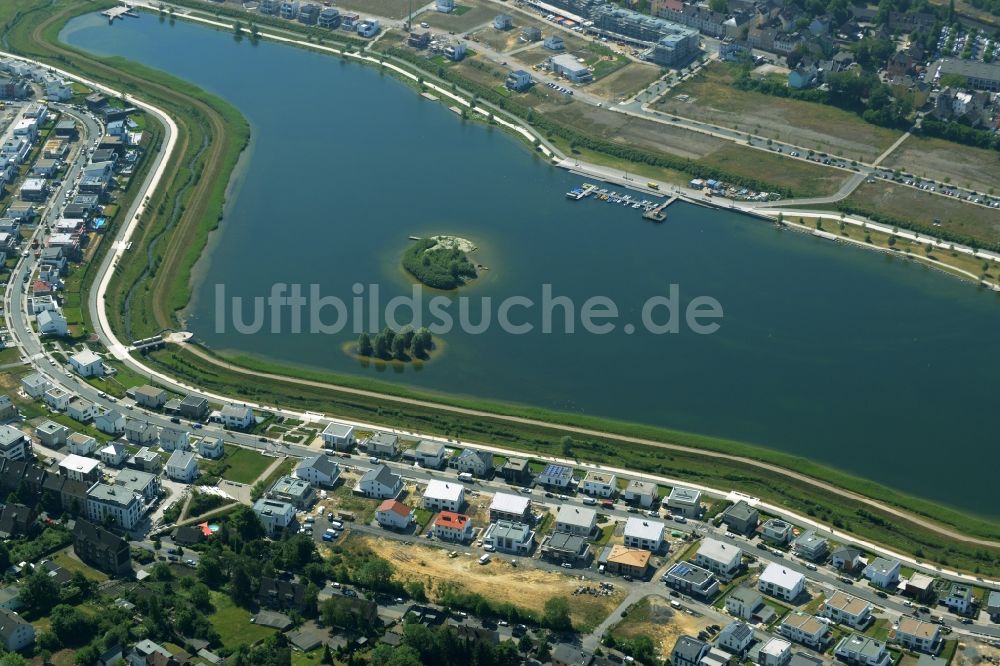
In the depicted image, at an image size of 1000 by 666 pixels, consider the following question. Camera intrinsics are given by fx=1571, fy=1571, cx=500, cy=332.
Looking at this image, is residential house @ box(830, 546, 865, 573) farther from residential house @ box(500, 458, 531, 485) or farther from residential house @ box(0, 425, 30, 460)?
residential house @ box(0, 425, 30, 460)

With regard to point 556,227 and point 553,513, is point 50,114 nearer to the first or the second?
point 556,227

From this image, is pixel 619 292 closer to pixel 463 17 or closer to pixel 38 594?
pixel 38 594

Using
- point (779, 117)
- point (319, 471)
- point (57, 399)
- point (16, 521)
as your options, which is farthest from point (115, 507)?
point (779, 117)

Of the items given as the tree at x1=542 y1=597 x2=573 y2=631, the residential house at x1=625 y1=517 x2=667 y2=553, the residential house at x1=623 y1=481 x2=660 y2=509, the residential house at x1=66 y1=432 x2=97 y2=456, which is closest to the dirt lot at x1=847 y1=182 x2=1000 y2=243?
the residential house at x1=623 y1=481 x2=660 y2=509

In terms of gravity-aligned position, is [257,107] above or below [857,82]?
below

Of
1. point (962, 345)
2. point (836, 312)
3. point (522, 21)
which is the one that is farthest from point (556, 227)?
point (522, 21)
